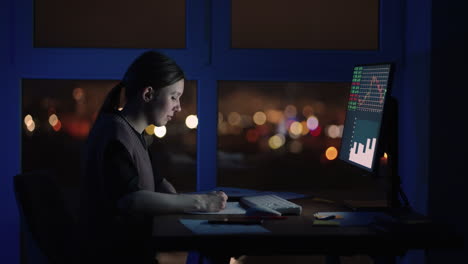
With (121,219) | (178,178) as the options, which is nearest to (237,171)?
(178,178)

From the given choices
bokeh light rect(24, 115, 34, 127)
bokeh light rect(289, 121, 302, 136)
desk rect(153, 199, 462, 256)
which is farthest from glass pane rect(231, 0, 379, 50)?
desk rect(153, 199, 462, 256)

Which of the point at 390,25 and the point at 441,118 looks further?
the point at 390,25

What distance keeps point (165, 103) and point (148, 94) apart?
76 mm

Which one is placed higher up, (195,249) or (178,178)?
(195,249)

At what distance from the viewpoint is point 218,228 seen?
188 cm

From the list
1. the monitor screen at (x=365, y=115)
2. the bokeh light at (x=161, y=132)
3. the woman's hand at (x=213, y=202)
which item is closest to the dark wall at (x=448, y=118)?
the monitor screen at (x=365, y=115)

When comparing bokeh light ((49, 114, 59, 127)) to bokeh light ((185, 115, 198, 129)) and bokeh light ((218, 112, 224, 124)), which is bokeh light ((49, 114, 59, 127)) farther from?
bokeh light ((218, 112, 224, 124))

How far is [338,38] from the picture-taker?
3162 millimetres

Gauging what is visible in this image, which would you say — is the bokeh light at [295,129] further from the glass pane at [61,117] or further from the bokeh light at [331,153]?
the glass pane at [61,117]

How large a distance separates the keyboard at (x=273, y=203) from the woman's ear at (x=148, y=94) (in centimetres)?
56

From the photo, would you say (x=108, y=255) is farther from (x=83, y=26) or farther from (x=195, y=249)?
(x=83, y=26)

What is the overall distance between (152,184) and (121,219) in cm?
31

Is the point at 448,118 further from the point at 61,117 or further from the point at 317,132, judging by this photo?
the point at 61,117

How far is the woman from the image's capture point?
2059 millimetres
